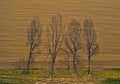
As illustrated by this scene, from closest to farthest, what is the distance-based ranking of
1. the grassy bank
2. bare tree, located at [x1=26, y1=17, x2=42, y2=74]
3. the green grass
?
the grassy bank < the green grass < bare tree, located at [x1=26, y1=17, x2=42, y2=74]

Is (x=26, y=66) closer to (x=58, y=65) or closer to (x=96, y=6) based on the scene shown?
(x=58, y=65)

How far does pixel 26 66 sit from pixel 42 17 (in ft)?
8.73

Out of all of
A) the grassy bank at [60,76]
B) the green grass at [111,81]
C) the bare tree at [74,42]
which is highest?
Answer: the bare tree at [74,42]

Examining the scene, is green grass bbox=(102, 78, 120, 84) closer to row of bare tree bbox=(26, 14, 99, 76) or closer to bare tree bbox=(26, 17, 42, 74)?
row of bare tree bbox=(26, 14, 99, 76)

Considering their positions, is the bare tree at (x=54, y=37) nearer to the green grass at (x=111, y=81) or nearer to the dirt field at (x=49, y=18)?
the dirt field at (x=49, y=18)

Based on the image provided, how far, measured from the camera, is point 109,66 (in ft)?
42.3

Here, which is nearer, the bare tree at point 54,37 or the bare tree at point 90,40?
the bare tree at point 54,37

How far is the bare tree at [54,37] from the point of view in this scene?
41.6 feet

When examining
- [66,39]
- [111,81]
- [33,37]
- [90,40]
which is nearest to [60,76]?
[111,81]

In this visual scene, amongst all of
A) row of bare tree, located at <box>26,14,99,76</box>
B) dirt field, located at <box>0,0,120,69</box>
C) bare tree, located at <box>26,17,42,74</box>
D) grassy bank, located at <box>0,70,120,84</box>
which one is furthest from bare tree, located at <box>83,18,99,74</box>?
bare tree, located at <box>26,17,42,74</box>

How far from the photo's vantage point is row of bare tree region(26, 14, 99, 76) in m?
12.8

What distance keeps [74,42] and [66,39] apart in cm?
35

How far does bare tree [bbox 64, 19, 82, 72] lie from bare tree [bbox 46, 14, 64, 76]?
0.32 metres

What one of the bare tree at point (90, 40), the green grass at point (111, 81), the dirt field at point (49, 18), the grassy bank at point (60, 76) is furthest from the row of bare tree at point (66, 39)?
the green grass at point (111, 81)
